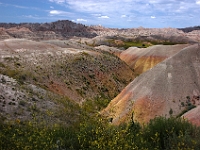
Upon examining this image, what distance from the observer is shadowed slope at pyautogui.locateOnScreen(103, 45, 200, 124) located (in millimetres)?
28906

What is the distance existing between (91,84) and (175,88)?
61.9 feet

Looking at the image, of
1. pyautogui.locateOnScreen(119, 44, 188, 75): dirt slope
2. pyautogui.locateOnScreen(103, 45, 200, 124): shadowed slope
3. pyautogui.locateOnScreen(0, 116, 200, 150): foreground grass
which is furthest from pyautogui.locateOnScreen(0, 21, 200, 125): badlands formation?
pyautogui.locateOnScreen(119, 44, 188, 75): dirt slope

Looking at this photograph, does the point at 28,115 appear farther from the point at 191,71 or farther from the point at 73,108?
the point at 191,71

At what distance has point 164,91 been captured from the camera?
3112cm

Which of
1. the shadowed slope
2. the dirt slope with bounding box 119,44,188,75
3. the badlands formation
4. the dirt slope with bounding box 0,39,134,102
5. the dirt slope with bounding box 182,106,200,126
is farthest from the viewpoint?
the dirt slope with bounding box 119,44,188,75

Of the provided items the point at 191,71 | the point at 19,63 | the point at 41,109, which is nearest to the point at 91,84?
the point at 19,63

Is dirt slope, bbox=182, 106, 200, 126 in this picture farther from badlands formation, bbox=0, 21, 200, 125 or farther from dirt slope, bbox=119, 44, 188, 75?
dirt slope, bbox=119, 44, 188, 75

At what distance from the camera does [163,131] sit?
1510 cm

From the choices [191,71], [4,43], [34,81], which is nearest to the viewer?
[191,71]

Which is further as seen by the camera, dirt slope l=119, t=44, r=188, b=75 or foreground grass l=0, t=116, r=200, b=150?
dirt slope l=119, t=44, r=188, b=75

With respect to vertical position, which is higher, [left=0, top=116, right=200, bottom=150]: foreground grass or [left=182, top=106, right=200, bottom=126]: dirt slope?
[left=0, top=116, right=200, bottom=150]: foreground grass

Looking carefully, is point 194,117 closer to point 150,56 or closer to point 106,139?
point 106,139

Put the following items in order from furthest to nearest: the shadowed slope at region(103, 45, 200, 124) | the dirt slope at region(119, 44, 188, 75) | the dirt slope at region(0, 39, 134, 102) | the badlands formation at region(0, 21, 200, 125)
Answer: the dirt slope at region(119, 44, 188, 75)
the dirt slope at region(0, 39, 134, 102)
the shadowed slope at region(103, 45, 200, 124)
the badlands formation at region(0, 21, 200, 125)

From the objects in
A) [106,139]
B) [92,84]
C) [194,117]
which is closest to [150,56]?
[92,84]
